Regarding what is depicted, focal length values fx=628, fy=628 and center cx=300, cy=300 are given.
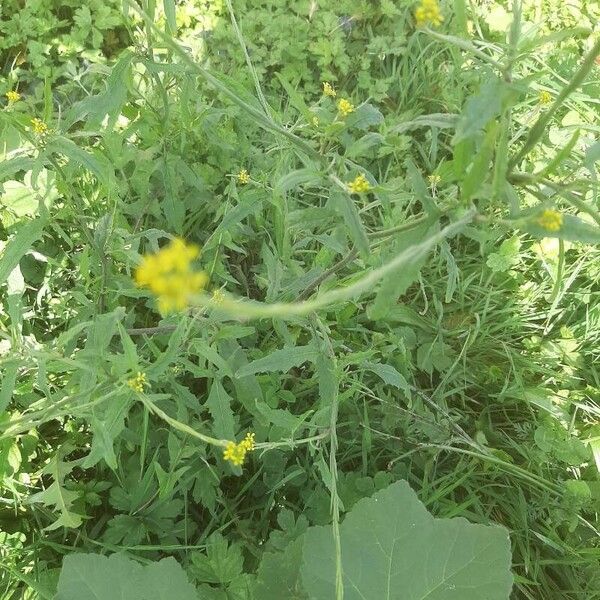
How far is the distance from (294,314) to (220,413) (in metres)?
0.58

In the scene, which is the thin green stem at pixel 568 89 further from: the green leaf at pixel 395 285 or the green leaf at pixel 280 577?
the green leaf at pixel 280 577

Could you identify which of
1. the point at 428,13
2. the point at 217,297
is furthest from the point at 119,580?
the point at 428,13

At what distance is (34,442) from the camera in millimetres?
1838

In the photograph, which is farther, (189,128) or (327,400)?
(189,128)

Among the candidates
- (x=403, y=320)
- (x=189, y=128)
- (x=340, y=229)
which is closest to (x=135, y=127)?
(x=189, y=128)

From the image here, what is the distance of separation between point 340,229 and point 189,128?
21.6 inches

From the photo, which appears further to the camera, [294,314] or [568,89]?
[294,314]

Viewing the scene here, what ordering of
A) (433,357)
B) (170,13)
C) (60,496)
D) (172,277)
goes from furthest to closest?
(433,357) < (60,496) < (170,13) < (172,277)

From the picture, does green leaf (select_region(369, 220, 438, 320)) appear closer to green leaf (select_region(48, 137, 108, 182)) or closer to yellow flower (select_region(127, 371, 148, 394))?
yellow flower (select_region(127, 371, 148, 394))

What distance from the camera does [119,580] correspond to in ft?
4.69

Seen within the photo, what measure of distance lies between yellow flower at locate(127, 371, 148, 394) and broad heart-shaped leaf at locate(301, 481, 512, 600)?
590 millimetres

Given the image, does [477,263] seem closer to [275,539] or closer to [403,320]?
[403,320]

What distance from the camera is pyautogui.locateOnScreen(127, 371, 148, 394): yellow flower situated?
1138 mm

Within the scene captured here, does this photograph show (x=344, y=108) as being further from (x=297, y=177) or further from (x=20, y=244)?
(x=20, y=244)
